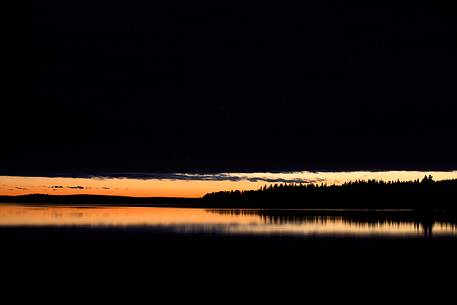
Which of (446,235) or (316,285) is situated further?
(446,235)

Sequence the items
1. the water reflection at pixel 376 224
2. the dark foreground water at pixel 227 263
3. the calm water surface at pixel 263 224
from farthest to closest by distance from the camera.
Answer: the water reflection at pixel 376 224
the calm water surface at pixel 263 224
the dark foreground water at pixel 227 263

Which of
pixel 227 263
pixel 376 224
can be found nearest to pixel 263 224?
pixel 376 224

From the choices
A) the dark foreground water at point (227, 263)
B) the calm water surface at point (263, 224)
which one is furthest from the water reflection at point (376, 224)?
the dark foreground water at point (227, 263)

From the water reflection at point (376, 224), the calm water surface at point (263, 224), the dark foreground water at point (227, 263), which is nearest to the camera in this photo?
the dark foreground water at point (227, 263)

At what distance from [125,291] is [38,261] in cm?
1106

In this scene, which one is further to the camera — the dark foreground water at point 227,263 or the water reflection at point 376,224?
the water reflection at point 376,224

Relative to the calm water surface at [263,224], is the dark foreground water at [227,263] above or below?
below

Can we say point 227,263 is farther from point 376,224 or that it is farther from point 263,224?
point 376,224

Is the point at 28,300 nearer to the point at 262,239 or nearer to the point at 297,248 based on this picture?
the point at 297,248

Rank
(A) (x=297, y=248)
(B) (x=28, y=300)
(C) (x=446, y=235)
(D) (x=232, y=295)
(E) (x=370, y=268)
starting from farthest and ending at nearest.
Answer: (C) (x=446, y=235)
(A) (x=297, y=248)
(E) (x=370, y=268)
(D) (x=232, y=295)
(B) (x=28, y=300)

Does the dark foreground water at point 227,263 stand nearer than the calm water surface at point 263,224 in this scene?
Yes

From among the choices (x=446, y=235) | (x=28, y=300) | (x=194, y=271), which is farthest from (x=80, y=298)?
(x=446, y=235)

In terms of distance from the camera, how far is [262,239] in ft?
161

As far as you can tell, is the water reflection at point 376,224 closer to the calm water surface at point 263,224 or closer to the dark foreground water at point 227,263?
the calm water surface at point 263,224
